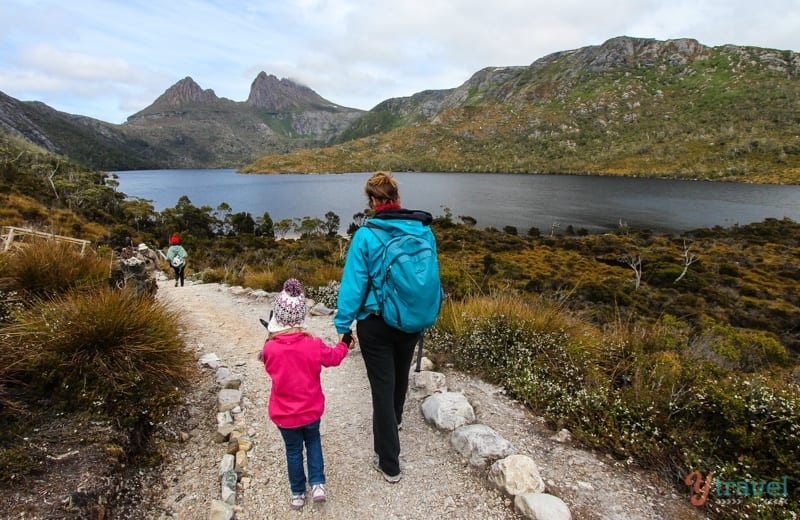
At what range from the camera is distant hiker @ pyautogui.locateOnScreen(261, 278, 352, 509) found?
2.53 metres

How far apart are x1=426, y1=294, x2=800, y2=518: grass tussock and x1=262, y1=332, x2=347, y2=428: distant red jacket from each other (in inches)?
98.4

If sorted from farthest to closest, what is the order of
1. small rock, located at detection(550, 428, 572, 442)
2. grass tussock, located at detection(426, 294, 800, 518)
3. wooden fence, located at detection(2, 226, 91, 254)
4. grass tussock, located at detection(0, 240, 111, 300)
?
wooden fence, located at detection(2, 226, 91, 254) < grass tussock, located at detection(0, 240, 111, 300) < small rock, located at detection(550, 428, 572, 442) < grass tussock, located at detection(426, 294, 800, 518)

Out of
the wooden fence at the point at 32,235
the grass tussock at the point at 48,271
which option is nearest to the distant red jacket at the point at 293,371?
the grass tussock at the point at 48,271

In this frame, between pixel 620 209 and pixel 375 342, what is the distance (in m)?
89.4

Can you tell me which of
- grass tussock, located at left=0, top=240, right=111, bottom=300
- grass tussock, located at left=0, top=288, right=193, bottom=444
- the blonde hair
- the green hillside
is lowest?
grass tussock, located at left=0, top=288, right=193, bottom=444

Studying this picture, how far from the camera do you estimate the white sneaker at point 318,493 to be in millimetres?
2676

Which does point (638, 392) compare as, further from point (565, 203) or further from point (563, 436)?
point (565, 203)

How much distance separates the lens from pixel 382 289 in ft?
7.95

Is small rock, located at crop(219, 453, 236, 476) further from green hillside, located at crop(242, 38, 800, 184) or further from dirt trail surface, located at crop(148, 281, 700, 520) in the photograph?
green hillside, located at crop(242, 38, 800, 184)

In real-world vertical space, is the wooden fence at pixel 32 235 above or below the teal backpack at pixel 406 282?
below

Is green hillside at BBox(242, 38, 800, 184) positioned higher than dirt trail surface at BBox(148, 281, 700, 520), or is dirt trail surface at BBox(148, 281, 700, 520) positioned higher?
green hillside at BBox(242, 38, 800, 184)

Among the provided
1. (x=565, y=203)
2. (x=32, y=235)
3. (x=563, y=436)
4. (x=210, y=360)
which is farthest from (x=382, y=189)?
(x=565, y=203)

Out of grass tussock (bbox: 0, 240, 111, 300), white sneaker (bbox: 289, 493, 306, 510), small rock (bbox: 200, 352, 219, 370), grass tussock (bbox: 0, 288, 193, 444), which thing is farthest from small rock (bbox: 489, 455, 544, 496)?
grass tussock (bbox: 0, 240, 111, 300)

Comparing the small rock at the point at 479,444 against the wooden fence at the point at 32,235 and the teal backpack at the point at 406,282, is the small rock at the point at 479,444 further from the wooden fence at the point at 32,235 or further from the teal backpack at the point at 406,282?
the wooden fence at the point at 32,235
